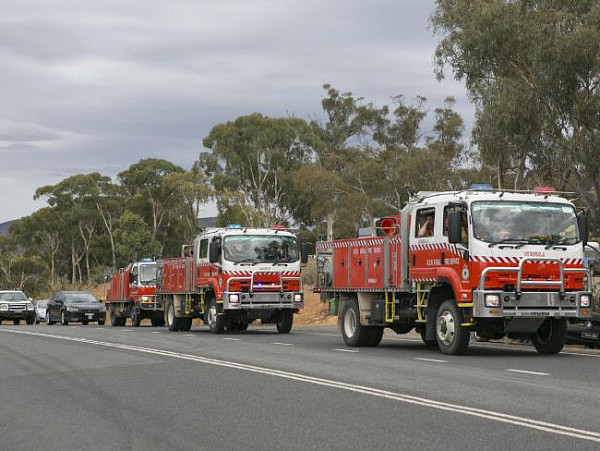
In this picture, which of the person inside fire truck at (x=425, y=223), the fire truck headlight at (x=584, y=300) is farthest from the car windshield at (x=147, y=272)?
the fire truck headlight at (x=584, y=300)

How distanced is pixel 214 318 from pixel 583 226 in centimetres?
1264

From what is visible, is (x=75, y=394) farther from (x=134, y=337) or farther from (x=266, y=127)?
(x=266, y=127)

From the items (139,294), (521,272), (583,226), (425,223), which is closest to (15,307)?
(139,294)

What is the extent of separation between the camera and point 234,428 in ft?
29.9

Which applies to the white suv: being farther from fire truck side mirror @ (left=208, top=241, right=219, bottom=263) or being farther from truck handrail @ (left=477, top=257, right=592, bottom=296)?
truck handrail @ (left=477, top=257, right=592, bottom=296)

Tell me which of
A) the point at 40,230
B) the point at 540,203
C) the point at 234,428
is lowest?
the point at 234,428

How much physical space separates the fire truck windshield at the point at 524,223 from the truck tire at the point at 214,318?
11729mm

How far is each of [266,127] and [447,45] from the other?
34.2 m

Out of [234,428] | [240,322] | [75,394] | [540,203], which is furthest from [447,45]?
[234,428]

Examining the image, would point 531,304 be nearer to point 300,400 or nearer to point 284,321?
point 300,400

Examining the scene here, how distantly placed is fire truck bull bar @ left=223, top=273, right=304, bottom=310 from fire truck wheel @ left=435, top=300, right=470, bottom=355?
9.03 metres

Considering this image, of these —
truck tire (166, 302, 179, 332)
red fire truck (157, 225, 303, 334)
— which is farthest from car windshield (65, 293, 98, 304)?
red fire truck (157, 225, 303, 334)

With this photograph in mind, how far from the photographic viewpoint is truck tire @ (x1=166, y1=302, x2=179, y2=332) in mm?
30953

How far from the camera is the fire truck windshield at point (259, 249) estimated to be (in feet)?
86.1
